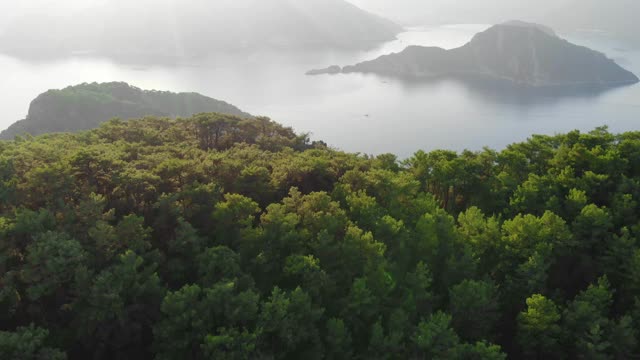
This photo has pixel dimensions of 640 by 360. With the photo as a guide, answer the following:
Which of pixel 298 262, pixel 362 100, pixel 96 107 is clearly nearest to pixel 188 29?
pixel 362 100

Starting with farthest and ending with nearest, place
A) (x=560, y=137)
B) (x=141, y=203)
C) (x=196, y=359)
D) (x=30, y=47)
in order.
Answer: (x=30, y=47) < (x=560, y=137) < (x=141, y=203) < (x=196, y=359)

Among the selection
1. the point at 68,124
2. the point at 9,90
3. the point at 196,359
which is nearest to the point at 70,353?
the point at 196,359

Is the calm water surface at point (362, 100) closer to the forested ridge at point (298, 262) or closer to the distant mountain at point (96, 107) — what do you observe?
the distant mountain at point (96, 107)

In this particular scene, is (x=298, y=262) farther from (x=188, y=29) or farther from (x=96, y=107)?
(x=188, y=29)

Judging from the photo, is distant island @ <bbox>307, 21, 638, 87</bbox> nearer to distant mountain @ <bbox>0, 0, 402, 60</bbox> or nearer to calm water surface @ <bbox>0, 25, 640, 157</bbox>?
calm water surface @ <bbox>0, 25, 640, 157</bbox>

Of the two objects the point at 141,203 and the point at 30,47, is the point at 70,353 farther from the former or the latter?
the point at 30,47

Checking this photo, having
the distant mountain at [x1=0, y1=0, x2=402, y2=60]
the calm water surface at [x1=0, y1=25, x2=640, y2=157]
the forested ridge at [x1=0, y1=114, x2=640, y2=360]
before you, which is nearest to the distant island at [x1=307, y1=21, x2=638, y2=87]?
the calm water surface at [x1=0, y1=25, x2=640, y2=157]
